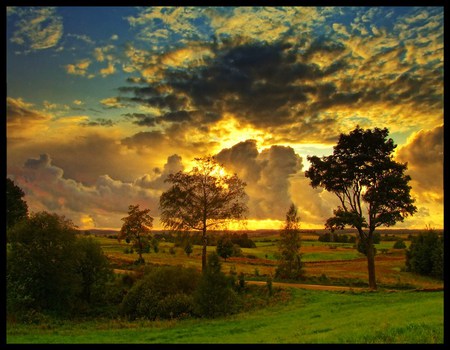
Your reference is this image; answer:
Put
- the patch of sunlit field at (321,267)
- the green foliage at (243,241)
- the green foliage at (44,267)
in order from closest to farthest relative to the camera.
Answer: the green foliage at (44,267), the patch of sunlit field at (321,267), the green foliage at (243,241)

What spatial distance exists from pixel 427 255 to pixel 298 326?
136 ft

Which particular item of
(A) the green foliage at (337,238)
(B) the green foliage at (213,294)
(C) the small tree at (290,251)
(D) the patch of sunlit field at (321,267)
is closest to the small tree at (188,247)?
(D) the patch of sunlit field at (321,267)

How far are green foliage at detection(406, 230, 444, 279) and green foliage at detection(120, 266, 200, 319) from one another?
33701 mm

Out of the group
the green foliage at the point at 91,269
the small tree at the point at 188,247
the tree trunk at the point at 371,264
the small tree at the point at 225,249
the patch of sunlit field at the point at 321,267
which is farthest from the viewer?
the small tree at the point at 225,249

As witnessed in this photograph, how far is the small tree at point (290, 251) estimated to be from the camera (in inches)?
1876

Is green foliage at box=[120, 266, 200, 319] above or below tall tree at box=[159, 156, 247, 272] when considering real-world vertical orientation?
below

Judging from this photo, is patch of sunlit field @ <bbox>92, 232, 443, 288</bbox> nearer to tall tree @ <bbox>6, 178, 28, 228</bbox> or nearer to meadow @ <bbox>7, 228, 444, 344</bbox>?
meadow @ <bbox>7, 228, 444, 344</bbox>

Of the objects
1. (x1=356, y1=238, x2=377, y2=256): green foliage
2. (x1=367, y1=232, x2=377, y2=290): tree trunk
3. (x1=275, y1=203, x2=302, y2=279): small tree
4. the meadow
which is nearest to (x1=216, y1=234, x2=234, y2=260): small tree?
(x1=275, y1=203, x2=302, y2=279): small tree

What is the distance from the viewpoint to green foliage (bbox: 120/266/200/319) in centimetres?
3159

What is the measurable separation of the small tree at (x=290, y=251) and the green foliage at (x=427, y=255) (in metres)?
18.9

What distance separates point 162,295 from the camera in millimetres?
33531

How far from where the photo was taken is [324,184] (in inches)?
1630

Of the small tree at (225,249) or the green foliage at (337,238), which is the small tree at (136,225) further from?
the green foliage at (337,238)

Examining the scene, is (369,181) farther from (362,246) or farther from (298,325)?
(298,325)
